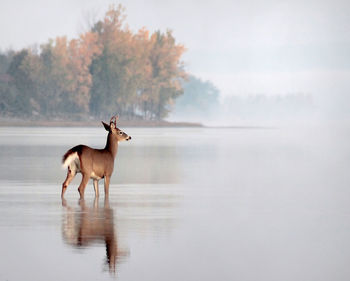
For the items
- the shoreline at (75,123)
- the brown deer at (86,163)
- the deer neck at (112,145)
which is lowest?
the shoreline at (75,123)

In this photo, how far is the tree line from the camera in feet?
245

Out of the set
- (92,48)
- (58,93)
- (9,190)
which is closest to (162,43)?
(92,48)

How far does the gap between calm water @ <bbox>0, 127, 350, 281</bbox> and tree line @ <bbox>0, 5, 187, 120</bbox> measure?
58.6 metres

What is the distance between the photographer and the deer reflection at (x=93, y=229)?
722 centimetres

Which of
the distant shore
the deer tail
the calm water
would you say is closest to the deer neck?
the calm water

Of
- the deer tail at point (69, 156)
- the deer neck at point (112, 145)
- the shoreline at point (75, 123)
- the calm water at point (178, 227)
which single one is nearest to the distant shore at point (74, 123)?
the shoreline at point (75, 123)

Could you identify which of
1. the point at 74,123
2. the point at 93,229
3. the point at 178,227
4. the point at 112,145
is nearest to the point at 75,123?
the point at 74,123

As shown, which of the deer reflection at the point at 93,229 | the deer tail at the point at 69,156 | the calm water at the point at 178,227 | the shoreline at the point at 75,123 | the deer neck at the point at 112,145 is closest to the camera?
the calm water at the point at 178,227

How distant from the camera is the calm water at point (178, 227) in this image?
6.61m

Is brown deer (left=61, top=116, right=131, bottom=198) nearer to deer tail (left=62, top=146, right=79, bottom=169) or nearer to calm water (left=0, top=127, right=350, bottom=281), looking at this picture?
deer tail (left=62, top=146, right=79, bottom=169)

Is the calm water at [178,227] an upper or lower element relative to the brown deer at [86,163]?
lower

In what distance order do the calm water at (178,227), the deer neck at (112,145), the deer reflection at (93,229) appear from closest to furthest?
the calm water at (178,227)
the deer reflection at (93,229)
the deer neck at (112,145)

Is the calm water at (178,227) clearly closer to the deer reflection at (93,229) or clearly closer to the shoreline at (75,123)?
the deer reflection at (93,229)

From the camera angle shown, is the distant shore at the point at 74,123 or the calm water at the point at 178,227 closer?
the calm water at the point at 178,227
